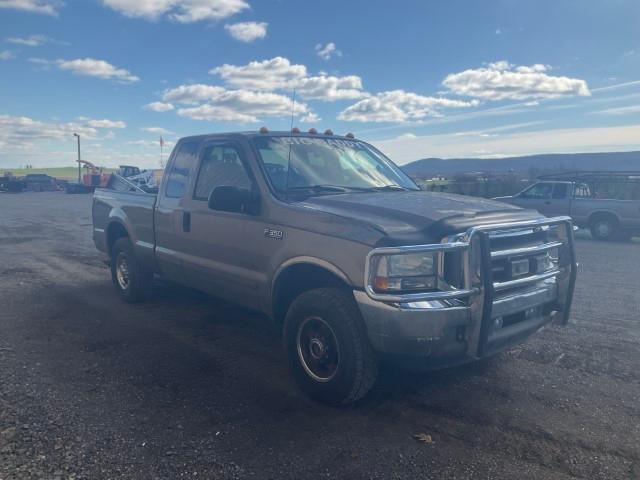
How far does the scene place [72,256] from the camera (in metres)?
10.9

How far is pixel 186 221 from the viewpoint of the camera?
5477mm

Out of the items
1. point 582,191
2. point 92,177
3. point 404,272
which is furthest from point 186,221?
point 92,177

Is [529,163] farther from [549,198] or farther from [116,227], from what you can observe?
[116,227]

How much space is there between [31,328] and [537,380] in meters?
5.12

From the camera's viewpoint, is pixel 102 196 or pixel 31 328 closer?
pixel 31 328

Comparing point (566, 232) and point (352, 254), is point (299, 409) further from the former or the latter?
point (566, 232)

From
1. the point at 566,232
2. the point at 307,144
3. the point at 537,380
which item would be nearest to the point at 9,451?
the point at 307,144

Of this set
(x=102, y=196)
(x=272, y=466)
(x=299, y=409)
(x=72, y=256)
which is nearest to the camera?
(x=272, y=466)

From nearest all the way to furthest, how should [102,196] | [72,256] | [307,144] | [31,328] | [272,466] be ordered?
[272,466] < [307,144] < [31,328] < [102,196] < [72,256]

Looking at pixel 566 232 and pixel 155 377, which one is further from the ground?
pixel 566 232

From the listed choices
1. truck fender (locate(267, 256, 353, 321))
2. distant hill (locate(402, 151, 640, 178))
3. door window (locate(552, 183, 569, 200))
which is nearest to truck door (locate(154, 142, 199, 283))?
truck fender (locate(267, 256, 353, 321))

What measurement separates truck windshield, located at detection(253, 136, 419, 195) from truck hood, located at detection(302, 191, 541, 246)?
310 millimetres

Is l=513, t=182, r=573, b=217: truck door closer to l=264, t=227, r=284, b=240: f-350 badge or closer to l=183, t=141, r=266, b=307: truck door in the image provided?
l=183, t=141, r=266, b=307: truck door

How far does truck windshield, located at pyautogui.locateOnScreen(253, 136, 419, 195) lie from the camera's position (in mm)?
4762
